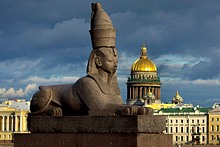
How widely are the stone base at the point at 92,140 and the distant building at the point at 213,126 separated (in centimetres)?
7342

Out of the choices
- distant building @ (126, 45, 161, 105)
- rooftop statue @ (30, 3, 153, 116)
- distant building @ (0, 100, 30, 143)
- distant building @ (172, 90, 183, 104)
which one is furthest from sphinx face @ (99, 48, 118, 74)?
distant building @ (172, 90, 183, 104)

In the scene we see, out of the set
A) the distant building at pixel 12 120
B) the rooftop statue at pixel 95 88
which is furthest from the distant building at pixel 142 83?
the rooftop statue at pixel 95 88

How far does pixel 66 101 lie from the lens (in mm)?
9719

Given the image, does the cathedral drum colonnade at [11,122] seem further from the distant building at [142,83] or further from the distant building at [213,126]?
the distant building at [142,83]

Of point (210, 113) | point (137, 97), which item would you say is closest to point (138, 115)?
point (210, 113)

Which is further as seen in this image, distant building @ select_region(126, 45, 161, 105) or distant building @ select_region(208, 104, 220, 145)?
distant building @ select_region(126, 45, 161, 105)

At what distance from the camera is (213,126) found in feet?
272

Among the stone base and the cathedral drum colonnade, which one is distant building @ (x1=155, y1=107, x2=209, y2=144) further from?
the stone base

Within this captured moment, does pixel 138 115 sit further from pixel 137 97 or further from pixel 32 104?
pixel 137 97

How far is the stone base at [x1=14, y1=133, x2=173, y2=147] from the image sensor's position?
28.6ft

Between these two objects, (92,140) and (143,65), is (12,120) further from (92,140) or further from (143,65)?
(92,140)

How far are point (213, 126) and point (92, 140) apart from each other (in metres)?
75.3

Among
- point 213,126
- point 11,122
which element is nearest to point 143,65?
point 213,126

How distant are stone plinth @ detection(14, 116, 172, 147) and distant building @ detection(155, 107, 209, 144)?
74.0 m
